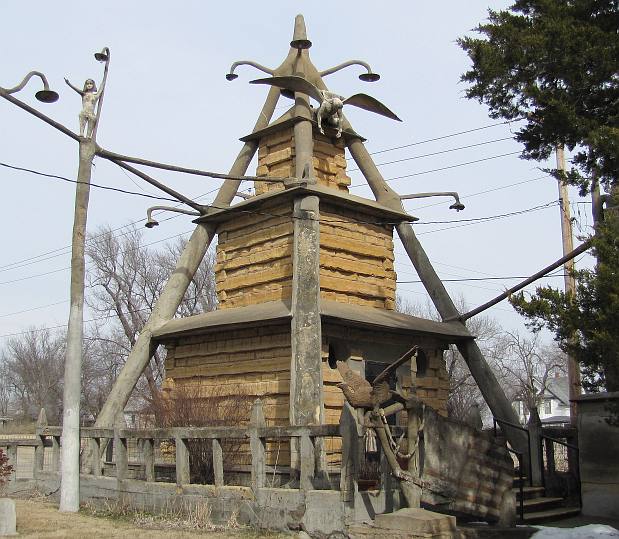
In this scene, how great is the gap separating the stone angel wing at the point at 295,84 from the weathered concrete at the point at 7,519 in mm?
10314

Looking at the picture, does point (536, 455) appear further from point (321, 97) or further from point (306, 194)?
point (321, 97)

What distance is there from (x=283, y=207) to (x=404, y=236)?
333 cm

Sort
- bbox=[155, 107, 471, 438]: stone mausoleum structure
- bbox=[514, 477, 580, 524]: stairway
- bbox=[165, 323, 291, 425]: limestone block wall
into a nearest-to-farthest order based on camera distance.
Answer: bbox=[514, 477, 580, 524]: stairway
bbox=[155, 107, 471, 438]: stone mausoleum structure
bbox=[165, 323, 291, 425]: limestone block wall

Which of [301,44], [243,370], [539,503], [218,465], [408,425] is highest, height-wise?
[301,44]

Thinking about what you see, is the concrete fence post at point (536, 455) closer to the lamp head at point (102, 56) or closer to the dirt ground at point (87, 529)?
the dirt ground at point (87, 529)

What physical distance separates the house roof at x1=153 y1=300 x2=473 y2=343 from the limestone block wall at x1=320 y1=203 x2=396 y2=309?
0.55 meters

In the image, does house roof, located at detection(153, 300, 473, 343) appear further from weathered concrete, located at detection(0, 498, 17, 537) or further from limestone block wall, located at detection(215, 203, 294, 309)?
weathered concrete, located at detection(0, 498, 17, 537)

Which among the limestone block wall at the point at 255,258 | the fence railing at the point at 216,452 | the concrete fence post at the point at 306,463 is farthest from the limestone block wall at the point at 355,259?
the concrete fence post at the point at 306,463

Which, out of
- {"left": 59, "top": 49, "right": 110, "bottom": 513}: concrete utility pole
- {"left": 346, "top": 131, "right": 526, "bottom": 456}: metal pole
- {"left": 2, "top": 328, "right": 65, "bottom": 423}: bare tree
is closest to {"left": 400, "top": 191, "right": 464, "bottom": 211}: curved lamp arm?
{"left": 346, "top": 131, "right": 526, "bottom": 456}: metal pole

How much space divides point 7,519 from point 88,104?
25.0ft

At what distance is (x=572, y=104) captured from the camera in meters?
10.3

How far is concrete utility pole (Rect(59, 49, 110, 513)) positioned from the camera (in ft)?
45.3

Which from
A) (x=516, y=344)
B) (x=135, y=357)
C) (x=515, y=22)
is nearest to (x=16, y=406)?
(x=516, y=344)

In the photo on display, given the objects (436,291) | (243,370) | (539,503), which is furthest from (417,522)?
(436,291)
